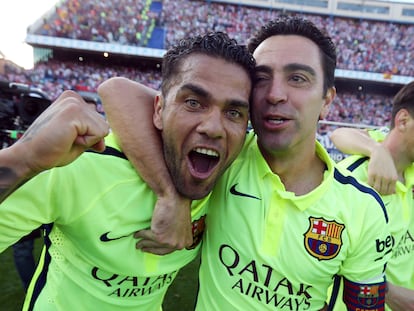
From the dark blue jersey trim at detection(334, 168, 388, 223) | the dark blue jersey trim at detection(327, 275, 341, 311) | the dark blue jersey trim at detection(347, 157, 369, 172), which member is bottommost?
the dark blue jersey trim at detection(327, 275, 341, 311)

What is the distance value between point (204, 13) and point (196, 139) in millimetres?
25048

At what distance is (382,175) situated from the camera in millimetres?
1811

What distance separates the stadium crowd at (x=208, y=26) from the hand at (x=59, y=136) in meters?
21.6

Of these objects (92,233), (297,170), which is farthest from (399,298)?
(92,233)

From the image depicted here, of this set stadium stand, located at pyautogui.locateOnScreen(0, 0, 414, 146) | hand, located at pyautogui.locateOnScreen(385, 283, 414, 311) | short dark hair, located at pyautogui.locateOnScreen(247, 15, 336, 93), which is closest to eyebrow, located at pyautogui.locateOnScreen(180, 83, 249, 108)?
short dark hair, located at pyautogui.locateOnScreen(247, 15, 336, 93)

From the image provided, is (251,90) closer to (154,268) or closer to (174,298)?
(154,268)

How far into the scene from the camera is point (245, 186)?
4.97 feet

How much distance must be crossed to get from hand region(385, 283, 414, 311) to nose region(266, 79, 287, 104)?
3.86 ft

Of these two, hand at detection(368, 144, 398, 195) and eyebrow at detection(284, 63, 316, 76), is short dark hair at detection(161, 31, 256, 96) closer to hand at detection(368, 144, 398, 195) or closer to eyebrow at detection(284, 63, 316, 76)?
eyebrow at detection(284, 63, 316, 76)

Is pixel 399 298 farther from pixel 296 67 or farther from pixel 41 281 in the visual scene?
pixel 41 281

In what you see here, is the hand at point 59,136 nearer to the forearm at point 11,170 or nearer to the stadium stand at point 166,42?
the forearm at point 11,170

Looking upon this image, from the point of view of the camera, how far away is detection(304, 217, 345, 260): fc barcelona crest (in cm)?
139

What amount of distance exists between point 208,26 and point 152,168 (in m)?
24.2

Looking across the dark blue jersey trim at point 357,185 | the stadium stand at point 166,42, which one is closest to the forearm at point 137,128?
the dark blue jersey trim at point 357,185
